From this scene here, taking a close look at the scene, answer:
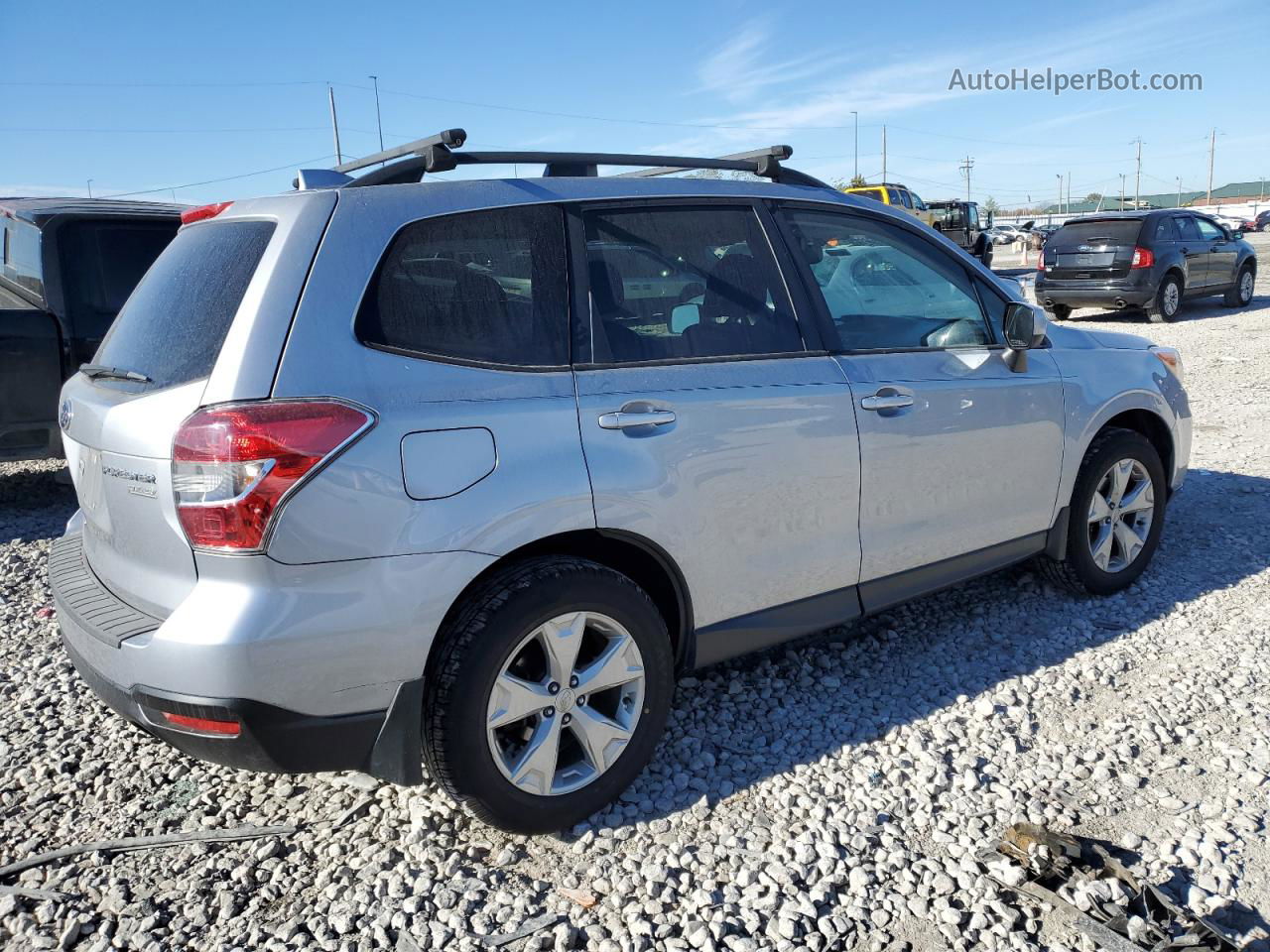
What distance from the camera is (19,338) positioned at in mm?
5922

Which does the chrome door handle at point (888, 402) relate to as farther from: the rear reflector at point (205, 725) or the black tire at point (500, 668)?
the rear reflector at point (205, 725)

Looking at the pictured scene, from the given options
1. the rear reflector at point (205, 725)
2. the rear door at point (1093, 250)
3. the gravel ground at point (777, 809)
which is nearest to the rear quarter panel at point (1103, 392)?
the gravel ground at point (777, 809)

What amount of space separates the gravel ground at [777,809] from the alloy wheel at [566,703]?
219mm

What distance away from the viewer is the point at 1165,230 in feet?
50.5

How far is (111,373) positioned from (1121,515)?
4184 mm

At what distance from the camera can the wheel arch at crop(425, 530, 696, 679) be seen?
272cm

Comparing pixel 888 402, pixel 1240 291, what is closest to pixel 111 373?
pixel 888 402

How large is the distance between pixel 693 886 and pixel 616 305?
169 centimetres

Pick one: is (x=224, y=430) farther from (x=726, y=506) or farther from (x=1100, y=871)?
(x=1100, y=871)

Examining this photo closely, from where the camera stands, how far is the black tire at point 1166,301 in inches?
604

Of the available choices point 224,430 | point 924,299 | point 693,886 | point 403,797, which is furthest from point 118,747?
point 924,299

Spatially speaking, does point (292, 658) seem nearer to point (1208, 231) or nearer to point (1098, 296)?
point (1098, 296)

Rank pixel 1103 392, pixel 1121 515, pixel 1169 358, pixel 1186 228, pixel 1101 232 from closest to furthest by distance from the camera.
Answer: pixel 1103 392 < pixel 1121 515 < pixel 1169 358 < pixel 1101 232 < pixel 1186 228

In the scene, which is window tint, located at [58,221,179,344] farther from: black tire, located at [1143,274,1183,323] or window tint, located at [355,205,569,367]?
black tire, located at [1143,274,1183,323]
